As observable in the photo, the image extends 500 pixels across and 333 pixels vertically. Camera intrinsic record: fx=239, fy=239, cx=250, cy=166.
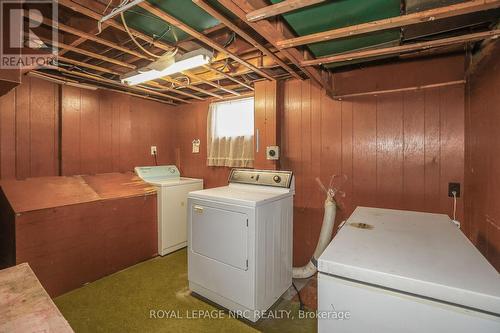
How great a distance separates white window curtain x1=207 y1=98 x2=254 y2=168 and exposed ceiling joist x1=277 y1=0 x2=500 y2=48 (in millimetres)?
1580

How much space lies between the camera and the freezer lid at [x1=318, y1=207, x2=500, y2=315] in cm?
82

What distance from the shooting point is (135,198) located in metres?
2.93

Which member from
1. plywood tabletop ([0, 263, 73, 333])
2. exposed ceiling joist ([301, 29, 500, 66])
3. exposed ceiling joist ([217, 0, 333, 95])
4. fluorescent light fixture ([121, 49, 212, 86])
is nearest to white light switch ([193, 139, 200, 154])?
fluorescent light fixture ([121, 49, 212, 86])

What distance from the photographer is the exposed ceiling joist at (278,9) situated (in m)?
1.21

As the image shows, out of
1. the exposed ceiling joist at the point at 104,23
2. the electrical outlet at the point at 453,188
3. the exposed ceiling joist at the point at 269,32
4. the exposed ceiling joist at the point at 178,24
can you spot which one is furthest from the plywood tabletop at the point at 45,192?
the electrical outlet at the point at 453,188

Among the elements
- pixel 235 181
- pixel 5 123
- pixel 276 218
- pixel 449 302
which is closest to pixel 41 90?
pixel 5 123

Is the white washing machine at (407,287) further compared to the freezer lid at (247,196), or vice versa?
the freezer lid at (247,196)

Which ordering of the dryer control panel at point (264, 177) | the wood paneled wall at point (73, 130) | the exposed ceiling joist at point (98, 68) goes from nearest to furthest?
the exposed ceiling joist at point (98, 68) → the dryer control panel at point (264, 177) → the wood paneled wall at point (73, 130)

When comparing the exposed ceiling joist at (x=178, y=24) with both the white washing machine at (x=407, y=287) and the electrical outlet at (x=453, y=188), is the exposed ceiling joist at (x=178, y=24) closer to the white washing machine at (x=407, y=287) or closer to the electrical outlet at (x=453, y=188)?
the white washing machine at (x=407, y=287)

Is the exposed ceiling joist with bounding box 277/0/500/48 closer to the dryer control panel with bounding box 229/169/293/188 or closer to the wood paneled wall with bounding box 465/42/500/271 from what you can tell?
the wood paneled wall with bounding box 465/42/500/271

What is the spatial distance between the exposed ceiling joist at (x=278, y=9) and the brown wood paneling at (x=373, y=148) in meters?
1.46

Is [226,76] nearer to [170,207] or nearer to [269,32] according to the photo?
[269,32]

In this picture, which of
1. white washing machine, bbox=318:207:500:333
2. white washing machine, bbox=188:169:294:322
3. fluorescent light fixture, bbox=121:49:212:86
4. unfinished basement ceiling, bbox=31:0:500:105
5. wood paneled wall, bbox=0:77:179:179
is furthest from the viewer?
wood paneled wall, bbox=0:77:179:179

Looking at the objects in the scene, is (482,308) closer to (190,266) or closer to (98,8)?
(190,266)
